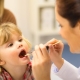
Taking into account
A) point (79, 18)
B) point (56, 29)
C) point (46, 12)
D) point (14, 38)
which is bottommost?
point (56, 29)

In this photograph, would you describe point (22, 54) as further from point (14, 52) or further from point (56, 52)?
point (56, 52)

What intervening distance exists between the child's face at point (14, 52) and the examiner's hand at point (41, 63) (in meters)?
0.14

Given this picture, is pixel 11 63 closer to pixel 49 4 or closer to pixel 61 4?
pixel 61 4

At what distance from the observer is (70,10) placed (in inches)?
28.8

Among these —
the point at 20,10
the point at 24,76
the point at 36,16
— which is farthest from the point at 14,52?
the point at 20,10

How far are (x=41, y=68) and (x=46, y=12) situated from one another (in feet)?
6.03

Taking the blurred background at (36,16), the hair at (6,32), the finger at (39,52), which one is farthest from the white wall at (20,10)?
the finger at (39,52)

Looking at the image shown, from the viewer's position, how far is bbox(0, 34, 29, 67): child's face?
96cm

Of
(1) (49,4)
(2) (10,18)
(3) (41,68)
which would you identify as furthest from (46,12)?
(3) (41,68)

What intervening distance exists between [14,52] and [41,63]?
181mm

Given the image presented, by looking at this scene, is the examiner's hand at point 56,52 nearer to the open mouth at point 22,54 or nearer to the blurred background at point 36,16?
the open mouth at point 22,54

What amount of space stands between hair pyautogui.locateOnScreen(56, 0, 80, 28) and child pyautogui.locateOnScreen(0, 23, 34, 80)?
0.29m

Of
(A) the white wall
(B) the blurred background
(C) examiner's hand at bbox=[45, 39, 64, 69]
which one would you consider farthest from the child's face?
(A) the white wall

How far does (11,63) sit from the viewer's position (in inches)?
39.1
